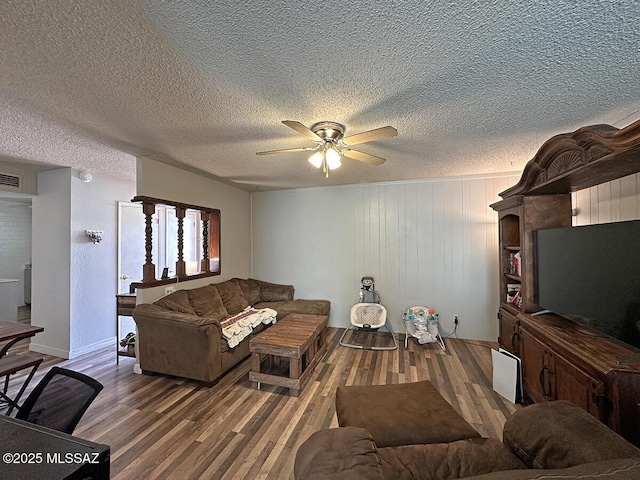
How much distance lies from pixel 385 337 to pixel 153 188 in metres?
3.92

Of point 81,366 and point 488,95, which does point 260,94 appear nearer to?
point 488,95

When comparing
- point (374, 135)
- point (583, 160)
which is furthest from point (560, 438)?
point (374, 135)

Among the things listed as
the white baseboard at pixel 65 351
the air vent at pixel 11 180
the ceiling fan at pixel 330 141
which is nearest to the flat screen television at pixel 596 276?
the ceiling fan at pixel 330 141

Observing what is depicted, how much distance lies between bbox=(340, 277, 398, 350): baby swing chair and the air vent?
5.00m

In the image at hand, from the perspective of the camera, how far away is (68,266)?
3.53 metres

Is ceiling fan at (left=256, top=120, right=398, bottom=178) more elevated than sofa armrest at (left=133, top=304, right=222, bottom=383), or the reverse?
ceiling fan at (left=256, top=120, right=398, bottom=178)

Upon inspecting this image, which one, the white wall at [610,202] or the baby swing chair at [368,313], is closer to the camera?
the white wall at [610,202]

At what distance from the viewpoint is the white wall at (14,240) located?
5785 millimetres

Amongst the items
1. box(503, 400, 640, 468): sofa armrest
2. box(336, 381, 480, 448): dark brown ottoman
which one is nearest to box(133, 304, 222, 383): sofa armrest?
box(336, 381, 480, 448): dark brown ottoman

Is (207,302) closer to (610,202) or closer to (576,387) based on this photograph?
(576,387)

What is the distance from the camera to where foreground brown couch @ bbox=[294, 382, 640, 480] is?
0.94 metres

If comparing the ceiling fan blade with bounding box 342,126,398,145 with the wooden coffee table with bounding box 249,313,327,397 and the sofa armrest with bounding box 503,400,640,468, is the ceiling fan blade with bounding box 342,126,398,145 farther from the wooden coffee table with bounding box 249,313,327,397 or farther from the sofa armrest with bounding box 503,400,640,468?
the wooden coffee table with bounding box 249,313,327,397

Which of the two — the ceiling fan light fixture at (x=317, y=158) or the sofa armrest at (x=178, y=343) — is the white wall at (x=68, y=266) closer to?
the sofa armrest at (x=178, y=343)

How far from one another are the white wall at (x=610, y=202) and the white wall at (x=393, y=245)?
51.9 inches
